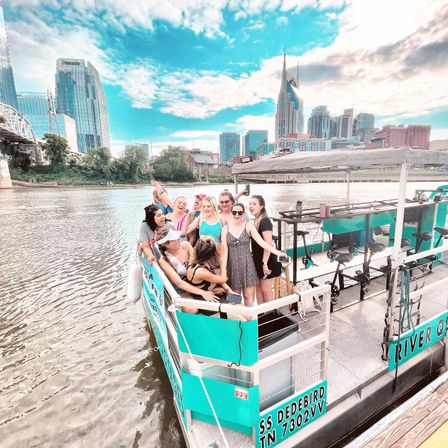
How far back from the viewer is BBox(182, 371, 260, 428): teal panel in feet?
6.60

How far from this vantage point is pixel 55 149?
56938 mm

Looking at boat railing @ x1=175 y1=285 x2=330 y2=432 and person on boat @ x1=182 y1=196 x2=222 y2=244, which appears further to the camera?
person on boat @ x1=182 y1=196 x2=222 y2=244

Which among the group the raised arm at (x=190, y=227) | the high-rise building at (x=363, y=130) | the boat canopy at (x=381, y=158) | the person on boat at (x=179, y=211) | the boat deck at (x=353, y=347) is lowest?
the boat deck at (x=353, y=347)

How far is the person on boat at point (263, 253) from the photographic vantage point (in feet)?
11.0

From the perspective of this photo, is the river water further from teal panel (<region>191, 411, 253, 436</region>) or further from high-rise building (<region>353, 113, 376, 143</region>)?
high-rise building (<region>353, 113, 376, 143</region>)

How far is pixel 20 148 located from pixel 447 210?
70.9 m

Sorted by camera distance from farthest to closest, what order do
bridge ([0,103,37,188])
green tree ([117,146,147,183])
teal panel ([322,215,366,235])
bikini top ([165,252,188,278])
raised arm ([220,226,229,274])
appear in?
green tree ([117,146,147,183]), bridge ([0,103,37,188]), teal panel ([322,215,366,235]), raised arm ([220,226,229,274]), bikini top ([165,252,188,278])

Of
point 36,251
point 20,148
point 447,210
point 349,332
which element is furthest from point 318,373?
point 20,148

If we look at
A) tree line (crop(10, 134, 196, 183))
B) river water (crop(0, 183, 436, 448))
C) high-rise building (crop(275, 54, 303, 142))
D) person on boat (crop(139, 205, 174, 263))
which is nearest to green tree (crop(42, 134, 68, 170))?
tree line (crop(10, 134, 196, 183))

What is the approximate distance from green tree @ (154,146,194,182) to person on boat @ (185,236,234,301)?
231 ft

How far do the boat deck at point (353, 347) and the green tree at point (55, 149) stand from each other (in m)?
67.3

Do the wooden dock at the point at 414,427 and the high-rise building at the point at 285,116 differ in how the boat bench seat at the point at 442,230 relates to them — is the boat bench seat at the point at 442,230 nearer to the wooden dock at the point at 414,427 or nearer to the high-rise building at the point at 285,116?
the wooden dock at the point at 414,427

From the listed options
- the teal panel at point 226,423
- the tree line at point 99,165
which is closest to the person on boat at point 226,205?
the teal panel at point 226,423

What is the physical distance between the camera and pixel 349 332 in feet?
11.6
